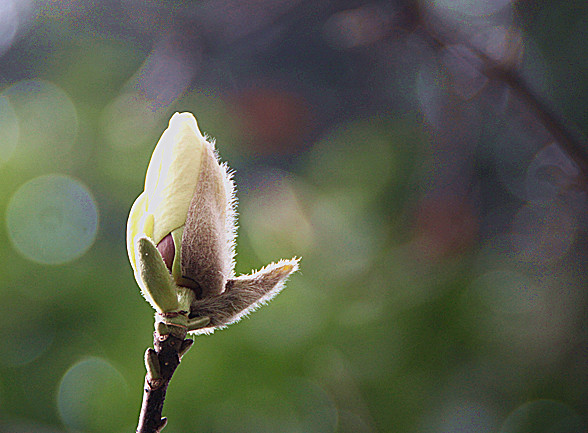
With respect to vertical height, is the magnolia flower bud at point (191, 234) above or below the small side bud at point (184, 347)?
above

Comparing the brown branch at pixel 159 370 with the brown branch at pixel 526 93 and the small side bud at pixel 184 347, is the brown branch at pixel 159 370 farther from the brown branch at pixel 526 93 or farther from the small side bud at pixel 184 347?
the brown branch at pixel 526 93

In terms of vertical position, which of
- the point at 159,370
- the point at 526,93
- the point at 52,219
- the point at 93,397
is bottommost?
the point at 93,397

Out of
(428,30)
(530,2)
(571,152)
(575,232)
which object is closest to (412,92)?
(530,2)

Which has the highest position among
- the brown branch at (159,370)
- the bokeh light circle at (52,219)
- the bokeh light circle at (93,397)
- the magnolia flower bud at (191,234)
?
Answer: the bokeh light circle at (52,219)

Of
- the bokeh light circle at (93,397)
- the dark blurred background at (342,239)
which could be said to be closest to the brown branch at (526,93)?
the dark blurred background at (342,239)

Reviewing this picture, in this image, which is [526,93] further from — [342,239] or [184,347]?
[342,239]

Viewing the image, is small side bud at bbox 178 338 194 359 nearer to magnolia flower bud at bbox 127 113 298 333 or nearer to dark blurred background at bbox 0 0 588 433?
magnolia flower bud at bbox 127 113 298 333

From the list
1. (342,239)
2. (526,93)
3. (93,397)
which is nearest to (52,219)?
(93,397)
